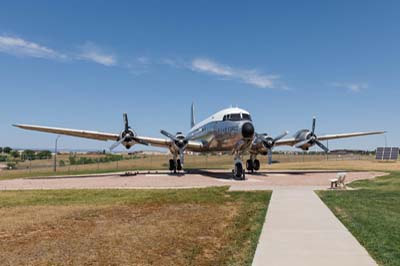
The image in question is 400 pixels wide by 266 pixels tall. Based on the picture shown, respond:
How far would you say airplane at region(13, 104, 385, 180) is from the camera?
92.7ft

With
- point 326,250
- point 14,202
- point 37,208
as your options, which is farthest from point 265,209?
point 14,202

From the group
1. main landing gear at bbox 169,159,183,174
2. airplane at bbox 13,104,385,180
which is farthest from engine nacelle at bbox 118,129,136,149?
main landing gear at bbox 169,159,183,174

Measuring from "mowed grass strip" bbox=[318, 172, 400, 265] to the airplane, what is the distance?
1070 cm

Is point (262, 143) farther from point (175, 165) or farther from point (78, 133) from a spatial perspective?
point (78, 133)

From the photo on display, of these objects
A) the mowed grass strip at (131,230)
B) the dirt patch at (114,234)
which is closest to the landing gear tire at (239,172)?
the mowed grass strip at (131,230)

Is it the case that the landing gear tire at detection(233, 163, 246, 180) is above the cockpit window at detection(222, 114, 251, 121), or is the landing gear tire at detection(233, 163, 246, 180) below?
below

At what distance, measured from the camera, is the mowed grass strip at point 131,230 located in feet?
23.2

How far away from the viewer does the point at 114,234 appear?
917 cm

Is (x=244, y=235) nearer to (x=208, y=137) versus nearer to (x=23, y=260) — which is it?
(x=23, y=260)

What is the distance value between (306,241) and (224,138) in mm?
21860

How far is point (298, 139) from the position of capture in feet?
121

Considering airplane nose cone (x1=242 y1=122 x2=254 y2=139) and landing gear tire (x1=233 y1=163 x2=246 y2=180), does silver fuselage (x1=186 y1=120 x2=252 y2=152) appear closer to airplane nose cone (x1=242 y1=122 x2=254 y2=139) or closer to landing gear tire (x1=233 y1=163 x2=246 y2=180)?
airplane nose cone (x1=242 y1=122 x2=254 y2=139)

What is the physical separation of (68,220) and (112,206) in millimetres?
3127

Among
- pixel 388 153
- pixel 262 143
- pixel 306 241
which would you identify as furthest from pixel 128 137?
pixel 388 153
